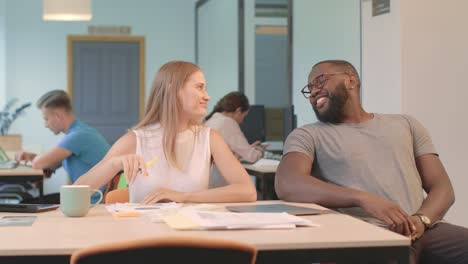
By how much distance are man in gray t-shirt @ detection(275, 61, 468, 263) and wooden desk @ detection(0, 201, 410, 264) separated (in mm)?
681

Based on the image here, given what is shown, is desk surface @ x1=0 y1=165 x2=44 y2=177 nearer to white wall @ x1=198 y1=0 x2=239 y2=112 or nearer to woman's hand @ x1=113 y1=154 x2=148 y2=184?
woman's hand @ x1=113 y1=154 x2=148 y2=184

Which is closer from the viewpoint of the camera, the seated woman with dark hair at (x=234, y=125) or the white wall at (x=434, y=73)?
the white wall at (x=434, y=73)

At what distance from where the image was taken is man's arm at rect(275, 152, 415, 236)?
2484 millimetres

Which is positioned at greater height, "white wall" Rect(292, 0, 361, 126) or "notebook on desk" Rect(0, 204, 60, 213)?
"white wall" Rect(292, 0, 361, 126)

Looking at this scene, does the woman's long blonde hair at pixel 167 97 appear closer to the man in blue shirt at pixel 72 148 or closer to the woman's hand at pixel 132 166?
the woman's hand at pixel 132 166

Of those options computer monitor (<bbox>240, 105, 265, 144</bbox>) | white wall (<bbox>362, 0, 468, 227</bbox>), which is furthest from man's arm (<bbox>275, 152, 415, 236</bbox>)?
computer monitor (<bbox>240, 105, 265, 144</bbox>)

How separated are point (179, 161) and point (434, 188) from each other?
1.01 m

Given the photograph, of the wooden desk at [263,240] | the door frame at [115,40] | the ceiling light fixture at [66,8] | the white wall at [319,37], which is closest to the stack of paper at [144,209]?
the wooden desk at [263,240]

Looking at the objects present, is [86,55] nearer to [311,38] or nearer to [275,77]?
[275,77]

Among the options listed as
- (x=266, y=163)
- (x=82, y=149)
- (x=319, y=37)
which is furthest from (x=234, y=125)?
(x=82, y=149)

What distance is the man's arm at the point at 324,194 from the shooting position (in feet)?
8.15

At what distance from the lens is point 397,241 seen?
69.1 inches

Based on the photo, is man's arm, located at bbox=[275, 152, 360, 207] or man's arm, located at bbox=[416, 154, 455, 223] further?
man's arm, located at bbox=[416, 154, 455, 223]

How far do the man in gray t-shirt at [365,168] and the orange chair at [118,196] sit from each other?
2.01 feet
